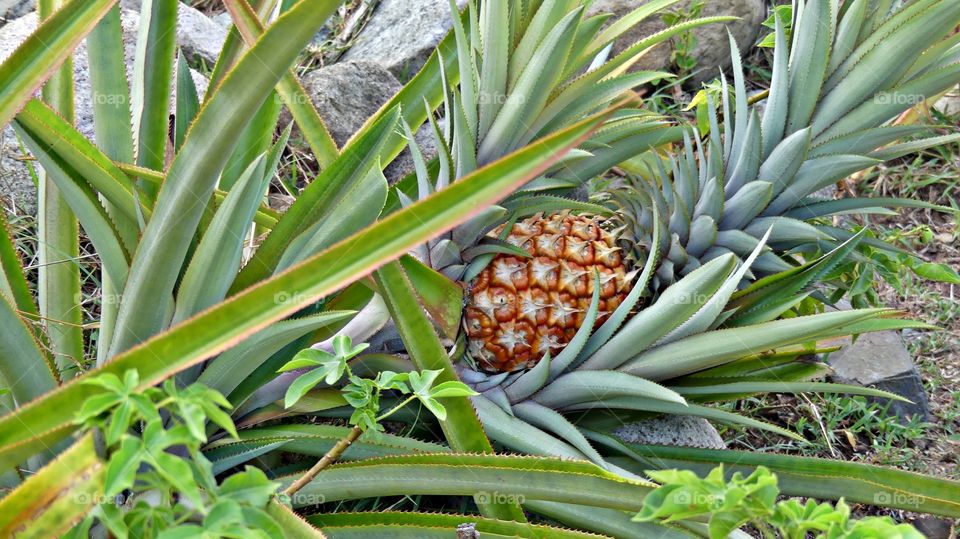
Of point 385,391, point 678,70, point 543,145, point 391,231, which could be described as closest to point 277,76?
point 391,231

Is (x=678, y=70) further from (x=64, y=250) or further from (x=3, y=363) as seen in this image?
(x=3, y=363)

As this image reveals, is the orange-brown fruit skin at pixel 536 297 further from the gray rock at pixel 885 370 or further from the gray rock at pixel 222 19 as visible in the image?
the gray rock at pixel 222 19

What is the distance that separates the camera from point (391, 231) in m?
0.96

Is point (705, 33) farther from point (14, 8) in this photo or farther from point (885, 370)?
point (14, 8)

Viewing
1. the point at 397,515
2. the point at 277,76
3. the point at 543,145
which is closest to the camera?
the point at 543,145

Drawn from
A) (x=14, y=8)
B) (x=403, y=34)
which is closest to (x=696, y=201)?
(x=403, y=34)

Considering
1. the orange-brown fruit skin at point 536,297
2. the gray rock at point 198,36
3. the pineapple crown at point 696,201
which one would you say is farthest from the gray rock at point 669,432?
the gray rock at point 198,36

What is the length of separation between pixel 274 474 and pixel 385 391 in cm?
27

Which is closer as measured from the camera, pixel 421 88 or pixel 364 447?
pixel 364 447

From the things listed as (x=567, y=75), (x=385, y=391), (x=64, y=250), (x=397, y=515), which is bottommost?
(x=397, y=515)

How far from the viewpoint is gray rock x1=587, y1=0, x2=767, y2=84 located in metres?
Answer: 3.31

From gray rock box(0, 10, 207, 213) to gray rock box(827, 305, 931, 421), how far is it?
2.25m

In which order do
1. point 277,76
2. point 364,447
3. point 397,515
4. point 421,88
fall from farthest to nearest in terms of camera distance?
point 421,88 < point 364,447 < point 397,515 < point 277,76

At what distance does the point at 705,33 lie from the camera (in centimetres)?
339
